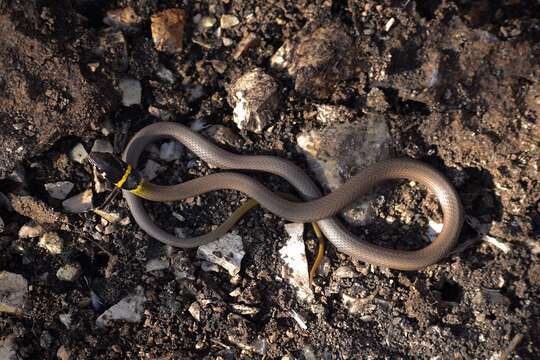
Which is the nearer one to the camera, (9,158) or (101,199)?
(9,158)

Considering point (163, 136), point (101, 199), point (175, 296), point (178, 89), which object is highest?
point (178, 89)

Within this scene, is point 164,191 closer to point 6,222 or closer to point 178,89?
point 178,89

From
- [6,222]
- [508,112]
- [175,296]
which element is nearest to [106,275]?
[175,296]

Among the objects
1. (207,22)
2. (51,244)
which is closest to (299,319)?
(51,244)

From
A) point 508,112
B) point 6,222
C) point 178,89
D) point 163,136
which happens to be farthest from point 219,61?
point 508,112

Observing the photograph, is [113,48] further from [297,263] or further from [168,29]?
[297,263]

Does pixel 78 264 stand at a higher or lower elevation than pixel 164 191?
lower
